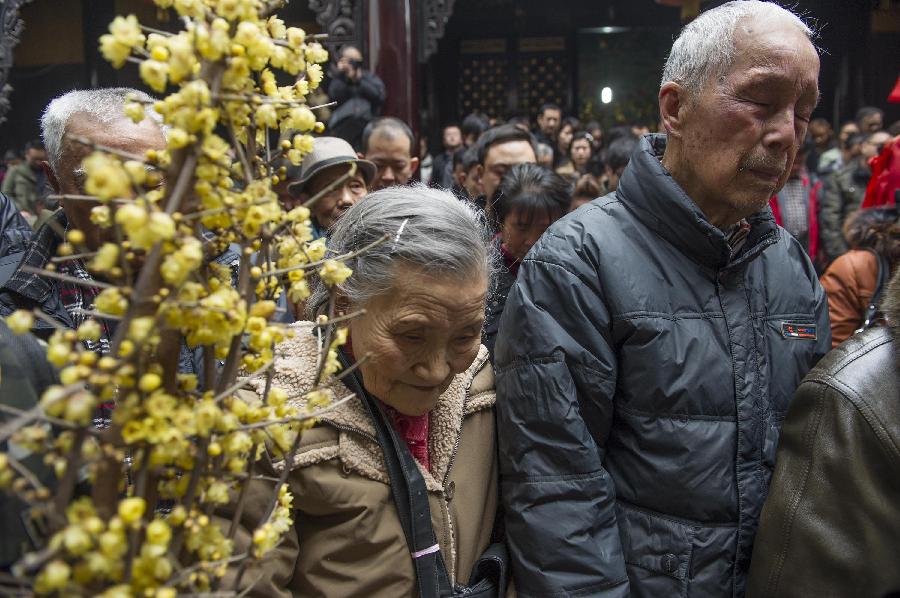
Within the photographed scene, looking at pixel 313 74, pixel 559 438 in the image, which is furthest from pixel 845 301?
pixel 313 74

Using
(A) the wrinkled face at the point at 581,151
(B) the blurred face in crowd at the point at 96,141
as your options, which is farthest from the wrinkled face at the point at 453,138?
(B) the blurred face in crowd at the point at 96,141

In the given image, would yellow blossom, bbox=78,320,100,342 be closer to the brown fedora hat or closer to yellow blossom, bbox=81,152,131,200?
yellow blossom, bbox=81,152,131,200

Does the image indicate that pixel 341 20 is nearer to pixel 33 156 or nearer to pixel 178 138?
pixel 33 156

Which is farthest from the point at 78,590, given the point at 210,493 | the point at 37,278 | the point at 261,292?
the point at 37,278

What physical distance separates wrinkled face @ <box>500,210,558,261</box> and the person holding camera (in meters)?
2.69

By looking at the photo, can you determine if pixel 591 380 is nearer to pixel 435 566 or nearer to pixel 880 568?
pixel 435 566

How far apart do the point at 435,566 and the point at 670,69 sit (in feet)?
3.63

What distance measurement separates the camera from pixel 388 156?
3922 millimetres

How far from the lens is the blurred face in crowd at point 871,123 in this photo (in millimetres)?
8758

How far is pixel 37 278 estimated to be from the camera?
196 centimetres

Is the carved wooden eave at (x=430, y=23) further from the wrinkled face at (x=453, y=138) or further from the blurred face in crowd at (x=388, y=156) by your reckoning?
the blurred face in crowd at (x=388, y=156)

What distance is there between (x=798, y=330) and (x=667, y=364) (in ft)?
1.18

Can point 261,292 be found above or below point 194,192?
below

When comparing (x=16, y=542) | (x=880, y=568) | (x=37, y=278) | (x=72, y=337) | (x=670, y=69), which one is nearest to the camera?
(x=72, y=337)
